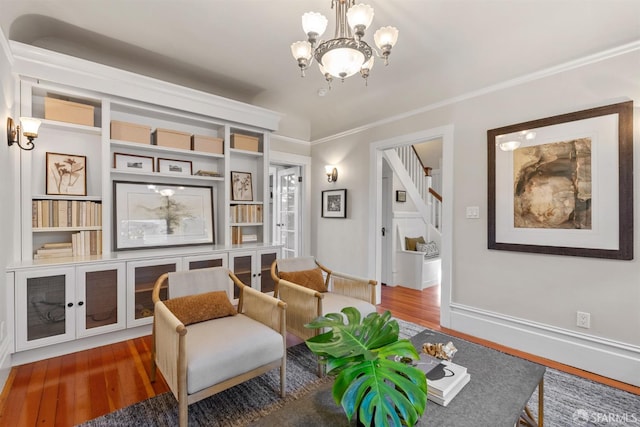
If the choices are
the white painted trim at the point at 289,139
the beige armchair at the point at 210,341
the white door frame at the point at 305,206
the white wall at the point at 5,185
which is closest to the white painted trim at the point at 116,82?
the white wall at the point at 5,185

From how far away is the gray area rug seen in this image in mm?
1708

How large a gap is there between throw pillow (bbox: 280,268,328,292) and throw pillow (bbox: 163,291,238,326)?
660mm

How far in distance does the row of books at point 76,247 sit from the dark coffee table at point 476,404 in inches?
103

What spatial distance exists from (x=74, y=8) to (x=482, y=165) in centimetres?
377

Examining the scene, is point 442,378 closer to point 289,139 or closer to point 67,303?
point 67,303

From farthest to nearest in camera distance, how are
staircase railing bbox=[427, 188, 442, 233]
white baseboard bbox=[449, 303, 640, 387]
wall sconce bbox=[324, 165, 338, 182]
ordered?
1. staircase railing bbox=[427, 188, 442, 233]
2. wall sconce bbox=[324, 165, 338, 182]
3. white baseboard bbox=[449, 303, 640, 387]

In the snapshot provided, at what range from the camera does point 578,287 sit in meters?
2.33

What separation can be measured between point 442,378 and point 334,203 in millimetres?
3293

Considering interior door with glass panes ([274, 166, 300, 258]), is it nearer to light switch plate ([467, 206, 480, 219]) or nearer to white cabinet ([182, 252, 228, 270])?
white cabinet ([182, 252, 228, 270])

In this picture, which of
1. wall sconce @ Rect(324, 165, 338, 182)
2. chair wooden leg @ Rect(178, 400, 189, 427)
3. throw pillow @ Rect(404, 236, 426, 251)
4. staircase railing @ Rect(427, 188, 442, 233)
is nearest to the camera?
chair wooden leg @ Rect(178, 400, 189, 427)

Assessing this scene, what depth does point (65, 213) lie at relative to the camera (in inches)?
105

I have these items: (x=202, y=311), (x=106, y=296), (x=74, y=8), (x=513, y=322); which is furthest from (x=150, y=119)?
(x=513, y=322)

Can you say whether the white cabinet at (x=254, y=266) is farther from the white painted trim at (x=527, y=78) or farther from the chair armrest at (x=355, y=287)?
the white painted trim at (x=527, y=78)

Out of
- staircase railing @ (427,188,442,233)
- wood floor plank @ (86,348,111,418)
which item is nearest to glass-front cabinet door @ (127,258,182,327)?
wood floor plank @ (86,348,111,418)
